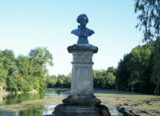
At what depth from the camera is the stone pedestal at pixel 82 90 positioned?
6.14 meters

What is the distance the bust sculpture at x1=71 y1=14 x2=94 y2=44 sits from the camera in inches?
279

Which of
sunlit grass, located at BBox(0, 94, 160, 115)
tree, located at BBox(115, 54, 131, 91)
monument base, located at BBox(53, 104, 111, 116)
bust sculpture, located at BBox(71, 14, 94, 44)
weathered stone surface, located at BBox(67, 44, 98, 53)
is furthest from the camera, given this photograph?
tree, located at BBox(115, 54, 131, 91)

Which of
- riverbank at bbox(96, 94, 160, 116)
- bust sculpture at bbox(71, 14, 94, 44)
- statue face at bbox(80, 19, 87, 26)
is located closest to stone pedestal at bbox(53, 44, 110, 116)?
bust sculpture at bbox(71, 14, 94, 44)

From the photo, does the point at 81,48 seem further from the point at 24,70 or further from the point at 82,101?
the point at 24,70

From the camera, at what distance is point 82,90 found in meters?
6.46

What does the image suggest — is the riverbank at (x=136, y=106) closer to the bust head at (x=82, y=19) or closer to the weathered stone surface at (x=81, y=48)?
the weathered stone surface at (x=81, y=48)

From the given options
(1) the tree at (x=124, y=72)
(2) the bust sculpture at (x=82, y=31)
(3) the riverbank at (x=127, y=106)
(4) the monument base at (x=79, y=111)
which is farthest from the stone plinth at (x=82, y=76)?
(1) the tree at (x=124, y=72)

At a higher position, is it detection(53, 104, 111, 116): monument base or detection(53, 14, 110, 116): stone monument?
detection(53, 14, 110, 116): stone monument

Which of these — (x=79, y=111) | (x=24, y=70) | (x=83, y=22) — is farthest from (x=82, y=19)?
(x=24, y=70)

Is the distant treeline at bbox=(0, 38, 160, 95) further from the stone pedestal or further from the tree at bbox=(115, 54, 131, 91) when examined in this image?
the stone pedestal

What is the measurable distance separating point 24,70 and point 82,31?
52.5m

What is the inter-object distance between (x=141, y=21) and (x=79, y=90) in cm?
722

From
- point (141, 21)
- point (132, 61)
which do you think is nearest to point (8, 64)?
point (132, 61)

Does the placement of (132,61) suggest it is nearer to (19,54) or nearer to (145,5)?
(19,54)
